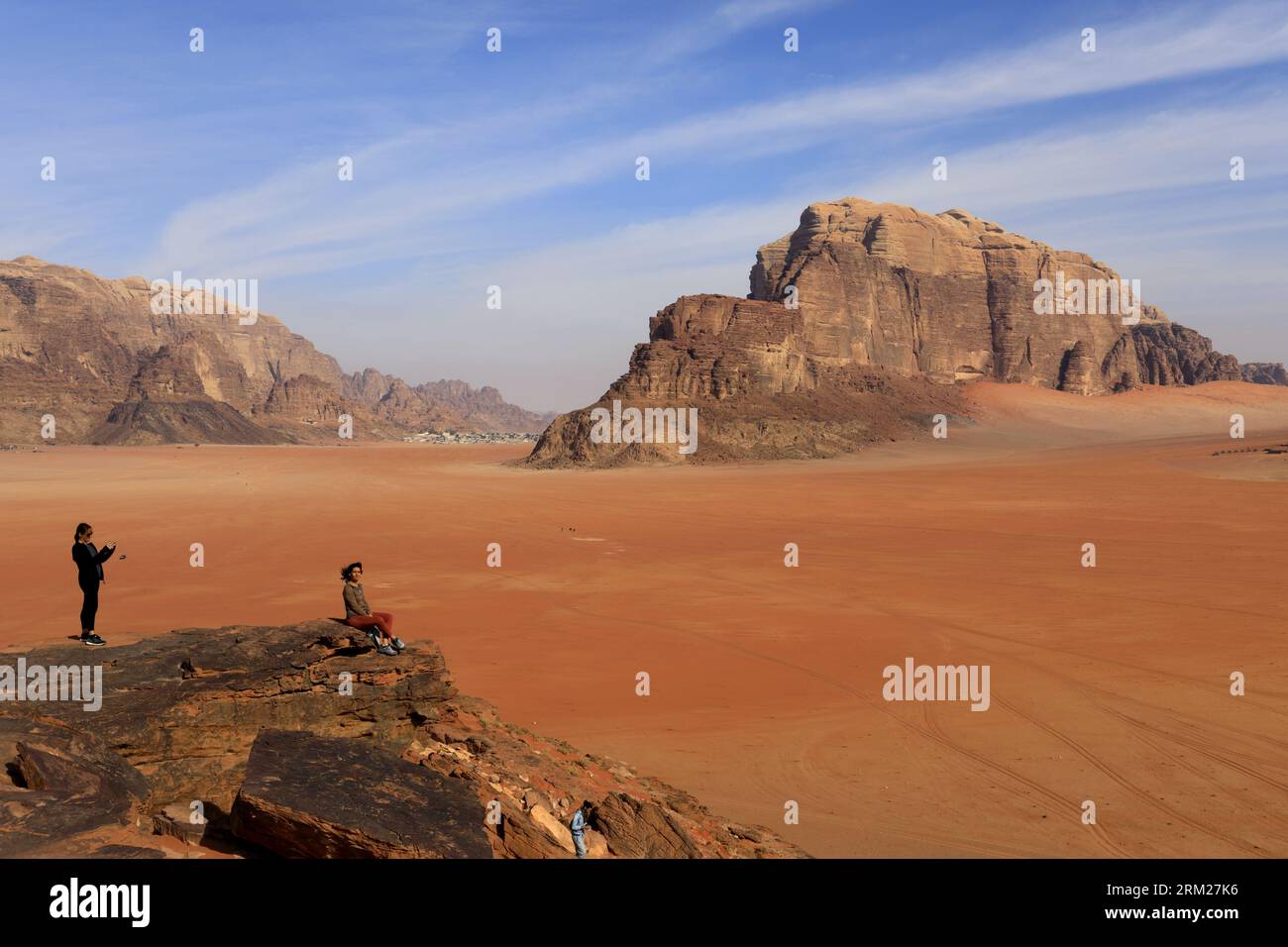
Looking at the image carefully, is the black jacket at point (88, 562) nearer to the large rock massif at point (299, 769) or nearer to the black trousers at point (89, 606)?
the black trousers at point (89, 606)

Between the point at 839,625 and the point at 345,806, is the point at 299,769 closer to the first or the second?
the point at 345,806

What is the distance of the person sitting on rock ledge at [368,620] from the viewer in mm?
8398

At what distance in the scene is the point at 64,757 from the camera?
5641 mm

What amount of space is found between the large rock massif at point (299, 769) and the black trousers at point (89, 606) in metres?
1.22

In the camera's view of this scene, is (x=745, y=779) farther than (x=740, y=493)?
No

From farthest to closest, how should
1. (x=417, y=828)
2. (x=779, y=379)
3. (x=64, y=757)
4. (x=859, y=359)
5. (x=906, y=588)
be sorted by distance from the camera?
(x=859, y=359), (x=779, y=379), (x=906, y=588), (x=64, y=757), (x=417, y=828)

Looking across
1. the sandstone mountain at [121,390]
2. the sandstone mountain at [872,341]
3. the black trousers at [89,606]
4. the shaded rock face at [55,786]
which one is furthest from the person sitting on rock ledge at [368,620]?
the sandstone mountain at [121,390]

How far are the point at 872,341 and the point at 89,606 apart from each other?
123 metres

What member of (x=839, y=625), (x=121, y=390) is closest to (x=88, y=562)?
(x=839, y=625)

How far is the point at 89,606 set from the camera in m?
9.69

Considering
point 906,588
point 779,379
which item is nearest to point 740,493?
point 906,588

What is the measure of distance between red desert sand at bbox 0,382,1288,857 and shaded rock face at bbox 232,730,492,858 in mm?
3647

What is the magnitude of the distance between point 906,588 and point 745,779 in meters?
11.4
